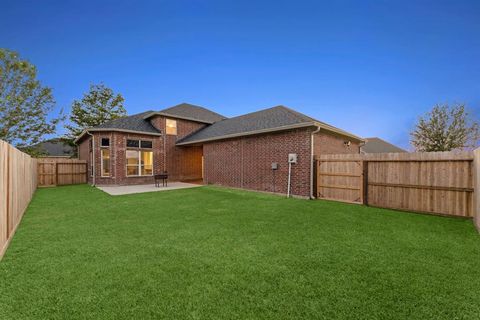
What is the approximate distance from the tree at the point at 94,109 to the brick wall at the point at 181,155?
15.5 metres

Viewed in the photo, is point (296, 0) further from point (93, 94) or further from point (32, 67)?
point (93, 94)

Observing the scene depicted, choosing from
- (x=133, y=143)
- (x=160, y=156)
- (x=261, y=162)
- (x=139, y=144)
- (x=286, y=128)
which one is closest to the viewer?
(x=286, y=128)

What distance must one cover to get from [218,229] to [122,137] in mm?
12166

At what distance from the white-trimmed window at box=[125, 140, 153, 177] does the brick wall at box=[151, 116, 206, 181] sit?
1231mm

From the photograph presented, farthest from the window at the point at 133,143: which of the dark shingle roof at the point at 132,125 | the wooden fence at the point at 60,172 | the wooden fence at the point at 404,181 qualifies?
the wooden fence at the point at 404,181

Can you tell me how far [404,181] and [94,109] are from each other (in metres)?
32.4

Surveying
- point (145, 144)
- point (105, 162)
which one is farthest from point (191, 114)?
point (105, 162)

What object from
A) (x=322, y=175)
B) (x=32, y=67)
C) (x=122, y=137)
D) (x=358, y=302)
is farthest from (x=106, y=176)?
(x=358, y=302)

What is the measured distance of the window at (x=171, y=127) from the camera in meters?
15.7

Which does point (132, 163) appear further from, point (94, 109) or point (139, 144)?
point (94, 109)

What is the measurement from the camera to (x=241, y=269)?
9.40ft

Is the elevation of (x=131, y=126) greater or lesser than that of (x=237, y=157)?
greater

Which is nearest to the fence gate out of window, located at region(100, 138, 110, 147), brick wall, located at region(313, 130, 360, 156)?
brick wall, located at region(313, 130, 360, 156)

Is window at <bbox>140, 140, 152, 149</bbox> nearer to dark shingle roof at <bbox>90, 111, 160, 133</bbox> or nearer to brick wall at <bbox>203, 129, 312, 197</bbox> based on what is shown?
dark shingle roof at <bbox>90, 111, 160, 133</bbox>
